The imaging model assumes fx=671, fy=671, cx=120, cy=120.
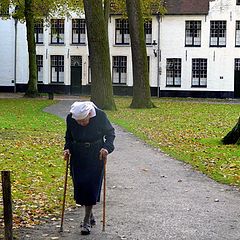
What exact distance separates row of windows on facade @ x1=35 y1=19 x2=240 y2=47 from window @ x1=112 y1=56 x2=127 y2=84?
5.10 feet

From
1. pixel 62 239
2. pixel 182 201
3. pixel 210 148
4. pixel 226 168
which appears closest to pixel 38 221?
pixel 62 239

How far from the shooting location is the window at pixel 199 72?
5956cm

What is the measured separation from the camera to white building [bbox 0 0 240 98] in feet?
194

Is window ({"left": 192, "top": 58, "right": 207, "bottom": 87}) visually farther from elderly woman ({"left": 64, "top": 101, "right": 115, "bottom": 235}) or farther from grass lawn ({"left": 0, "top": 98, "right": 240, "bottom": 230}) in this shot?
elderly woman ({"left": 64, "top": 101, "right": 115, "bottom": 235})

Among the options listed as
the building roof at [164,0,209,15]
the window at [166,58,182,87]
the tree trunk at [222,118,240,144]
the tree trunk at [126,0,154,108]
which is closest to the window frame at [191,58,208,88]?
the window at [166,58,182,87]

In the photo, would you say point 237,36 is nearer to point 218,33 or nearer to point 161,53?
point 218,33

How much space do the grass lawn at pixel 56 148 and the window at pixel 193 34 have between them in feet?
86.2

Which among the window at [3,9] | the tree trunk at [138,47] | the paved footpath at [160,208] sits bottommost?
the paved footpath at [160,208]

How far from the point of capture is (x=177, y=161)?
16000 millimetres

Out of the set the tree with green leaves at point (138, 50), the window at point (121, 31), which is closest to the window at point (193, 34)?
the window at point (121, 31)

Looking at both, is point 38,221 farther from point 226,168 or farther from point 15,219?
point 226,168

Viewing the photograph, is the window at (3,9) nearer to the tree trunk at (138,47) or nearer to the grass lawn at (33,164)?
the tree trunk at (138,47)

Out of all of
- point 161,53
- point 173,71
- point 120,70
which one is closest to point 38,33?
point 120,70

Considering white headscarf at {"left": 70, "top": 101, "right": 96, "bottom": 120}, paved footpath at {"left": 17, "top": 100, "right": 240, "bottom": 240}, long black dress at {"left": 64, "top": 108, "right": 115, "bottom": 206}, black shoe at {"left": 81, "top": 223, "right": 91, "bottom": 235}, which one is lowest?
paved footpath at {"left": 17, "top": 100, "right": 240, "bottom": 240}
